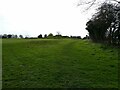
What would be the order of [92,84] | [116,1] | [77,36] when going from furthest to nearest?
[77,36] → [116,1] → [92,84]

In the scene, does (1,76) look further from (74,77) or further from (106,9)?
(106,9)

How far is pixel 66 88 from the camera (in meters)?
10.4

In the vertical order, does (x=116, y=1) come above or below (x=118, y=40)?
above

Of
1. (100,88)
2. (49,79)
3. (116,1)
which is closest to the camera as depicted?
(100,88)

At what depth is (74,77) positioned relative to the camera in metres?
13.1

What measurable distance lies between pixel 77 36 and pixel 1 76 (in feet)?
489

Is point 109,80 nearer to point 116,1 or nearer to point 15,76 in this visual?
point 15,76

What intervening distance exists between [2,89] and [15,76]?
3.03 m

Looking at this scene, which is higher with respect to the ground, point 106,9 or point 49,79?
point 106,9

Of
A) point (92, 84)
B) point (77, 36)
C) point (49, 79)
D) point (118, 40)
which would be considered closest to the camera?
point (92, 84)

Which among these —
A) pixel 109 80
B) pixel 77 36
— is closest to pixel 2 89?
pixel 109 80

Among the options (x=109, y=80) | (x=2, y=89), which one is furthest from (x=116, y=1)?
(x=2, y=89)

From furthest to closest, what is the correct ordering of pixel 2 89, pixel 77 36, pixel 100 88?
pixel 77 36 → pixel 100 88 → pixel 2 89

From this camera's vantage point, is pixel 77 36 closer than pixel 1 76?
No
